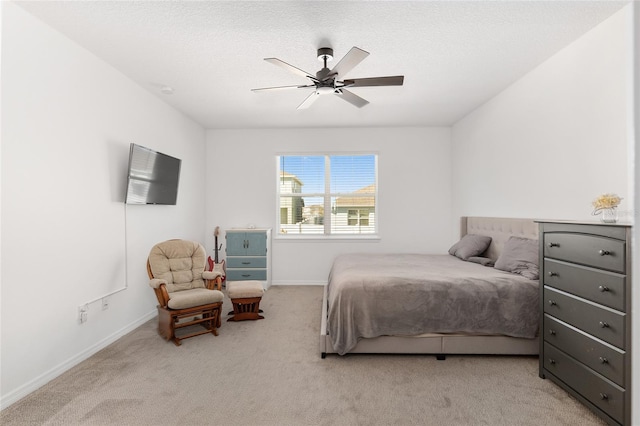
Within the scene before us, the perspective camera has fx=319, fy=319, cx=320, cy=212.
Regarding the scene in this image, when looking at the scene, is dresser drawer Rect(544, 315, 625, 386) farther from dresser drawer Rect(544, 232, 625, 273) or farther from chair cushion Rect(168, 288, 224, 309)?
chair cushion Rect(168, 288, 224, 309)

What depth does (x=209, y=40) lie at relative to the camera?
8.91ft

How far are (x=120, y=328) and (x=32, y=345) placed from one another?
3.49ft

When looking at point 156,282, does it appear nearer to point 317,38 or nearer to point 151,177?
point 151,177

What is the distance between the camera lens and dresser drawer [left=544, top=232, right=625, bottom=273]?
72.7 inches

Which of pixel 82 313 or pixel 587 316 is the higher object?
pixel 587 316

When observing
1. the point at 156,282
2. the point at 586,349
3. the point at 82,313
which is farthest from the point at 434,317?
the point at 82,313

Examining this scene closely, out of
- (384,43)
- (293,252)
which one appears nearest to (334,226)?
(293,252)

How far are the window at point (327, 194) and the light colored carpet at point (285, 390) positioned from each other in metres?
2.91

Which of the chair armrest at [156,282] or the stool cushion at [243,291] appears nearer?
the chair armrest at [156,282]

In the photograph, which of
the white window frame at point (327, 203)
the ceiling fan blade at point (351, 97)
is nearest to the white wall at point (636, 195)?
the ceiling fan blade at point (351, 97)

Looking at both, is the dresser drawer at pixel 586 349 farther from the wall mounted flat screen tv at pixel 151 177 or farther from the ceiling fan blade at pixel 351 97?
the wall mounted flat screen tv at pixel 151 177

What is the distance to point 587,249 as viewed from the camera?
204cm

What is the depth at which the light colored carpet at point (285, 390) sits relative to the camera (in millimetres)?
2002

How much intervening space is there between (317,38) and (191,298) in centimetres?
270
